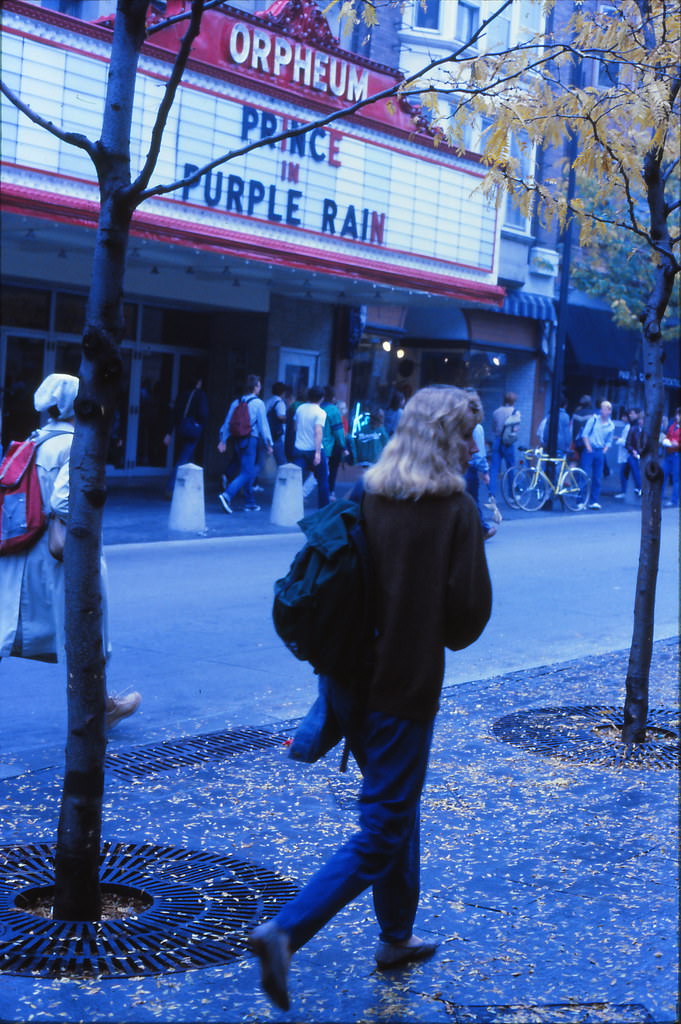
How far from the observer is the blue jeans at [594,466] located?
23391 millimetres

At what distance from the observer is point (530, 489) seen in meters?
22.1

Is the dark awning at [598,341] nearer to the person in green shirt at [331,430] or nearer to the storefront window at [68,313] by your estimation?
the person in green shirt at [331,430]

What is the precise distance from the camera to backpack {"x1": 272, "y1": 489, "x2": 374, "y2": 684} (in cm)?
363

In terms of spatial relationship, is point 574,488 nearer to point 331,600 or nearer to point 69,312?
point 69,312

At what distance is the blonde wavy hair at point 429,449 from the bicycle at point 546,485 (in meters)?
18.3

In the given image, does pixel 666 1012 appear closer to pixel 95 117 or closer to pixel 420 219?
pixel 95 117

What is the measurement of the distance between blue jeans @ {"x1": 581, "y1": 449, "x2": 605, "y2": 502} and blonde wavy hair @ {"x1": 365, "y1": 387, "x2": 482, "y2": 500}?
1985 cm

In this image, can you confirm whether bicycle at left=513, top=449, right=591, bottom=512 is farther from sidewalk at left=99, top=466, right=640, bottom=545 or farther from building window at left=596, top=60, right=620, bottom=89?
building window at left=596, top=60, right=620, bottom=89

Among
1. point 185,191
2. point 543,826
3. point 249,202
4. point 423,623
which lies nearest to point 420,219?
point 249,202

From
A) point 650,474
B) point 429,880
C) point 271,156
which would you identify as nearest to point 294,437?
point 271,156

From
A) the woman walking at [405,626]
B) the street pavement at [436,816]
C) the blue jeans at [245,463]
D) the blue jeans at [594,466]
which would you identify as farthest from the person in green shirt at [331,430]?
the woman walking at [405,626]

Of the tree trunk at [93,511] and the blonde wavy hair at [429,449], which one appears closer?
the blonde wavy hair at [429,449]

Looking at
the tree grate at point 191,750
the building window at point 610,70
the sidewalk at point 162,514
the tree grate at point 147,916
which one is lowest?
the tree grate at point 191,750

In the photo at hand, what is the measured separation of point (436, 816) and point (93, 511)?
2.22 metres
